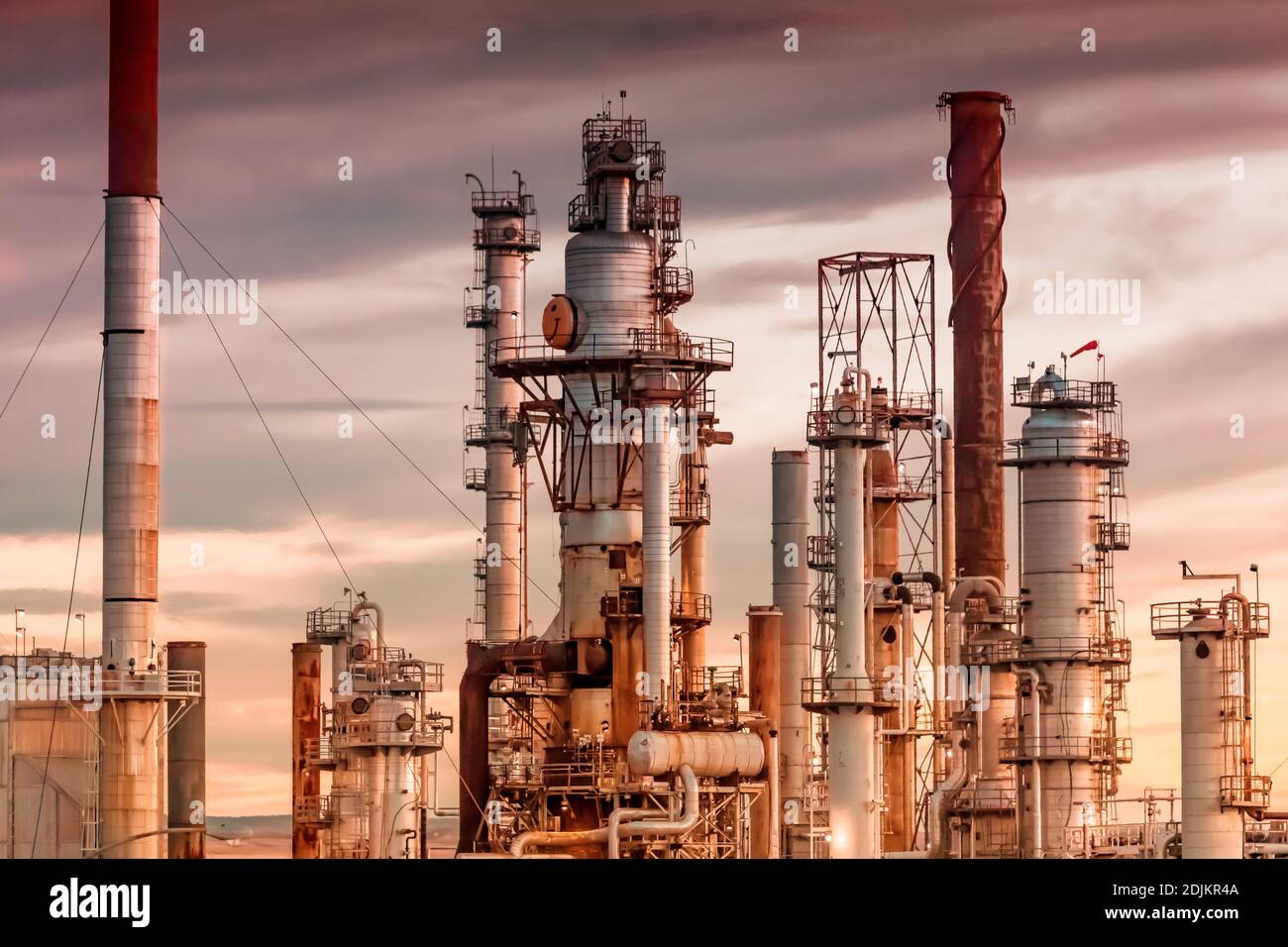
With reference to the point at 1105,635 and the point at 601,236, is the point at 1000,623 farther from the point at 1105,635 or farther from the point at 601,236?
the point at 601,236

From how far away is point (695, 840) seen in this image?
88.2 m

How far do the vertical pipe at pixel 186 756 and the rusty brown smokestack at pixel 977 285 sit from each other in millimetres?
26151

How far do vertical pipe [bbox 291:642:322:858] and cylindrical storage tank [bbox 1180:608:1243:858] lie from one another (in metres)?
33.6

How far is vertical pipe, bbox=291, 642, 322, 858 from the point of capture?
340 ft

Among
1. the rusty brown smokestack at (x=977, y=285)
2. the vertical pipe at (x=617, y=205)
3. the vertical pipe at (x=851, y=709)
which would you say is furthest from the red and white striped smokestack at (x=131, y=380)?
the rusty brown smokestack at (x=977, y=285)

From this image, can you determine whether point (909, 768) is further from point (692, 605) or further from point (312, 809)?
point (312, 809)

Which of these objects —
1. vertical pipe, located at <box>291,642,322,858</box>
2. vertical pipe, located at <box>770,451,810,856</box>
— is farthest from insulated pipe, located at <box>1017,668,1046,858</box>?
vertical pipe, located at <box>291,642,322,858</box>

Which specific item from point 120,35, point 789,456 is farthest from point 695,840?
point 120,35

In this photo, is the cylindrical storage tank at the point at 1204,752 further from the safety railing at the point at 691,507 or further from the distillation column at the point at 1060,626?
the safety railing at the point at 691,507

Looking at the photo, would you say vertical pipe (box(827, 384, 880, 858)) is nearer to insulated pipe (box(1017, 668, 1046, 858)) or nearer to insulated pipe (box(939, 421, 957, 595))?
insulated pipe (box(1017, 668, 1046, 858))

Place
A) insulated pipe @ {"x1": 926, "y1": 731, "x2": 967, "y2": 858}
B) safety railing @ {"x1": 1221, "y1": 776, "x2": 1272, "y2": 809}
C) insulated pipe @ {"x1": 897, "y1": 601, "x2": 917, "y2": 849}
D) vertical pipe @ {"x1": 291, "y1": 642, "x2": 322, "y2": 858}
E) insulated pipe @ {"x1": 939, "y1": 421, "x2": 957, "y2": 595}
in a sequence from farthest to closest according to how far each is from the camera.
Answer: vertical pipe @ {"x1": 291, "y1": 642, "x2": 322, "y2": 858} < insulated pipe @ {"x1": 939, "y1": 421, "x2": 957, "y2": 595} < insulated pipe @ {"x1": 897, "y1": 601, "x2": 917, "y2": 849} < insulated pipe @ {"x1": 926, "y1": 731, "x2": 967, "y2": 858} < safety railing @ {"x1": 1221, "y1": 776, "x2": 1272, "y2": 809}

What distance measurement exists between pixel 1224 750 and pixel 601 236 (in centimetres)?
2624

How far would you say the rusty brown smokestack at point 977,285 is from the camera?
10904 centimetres
